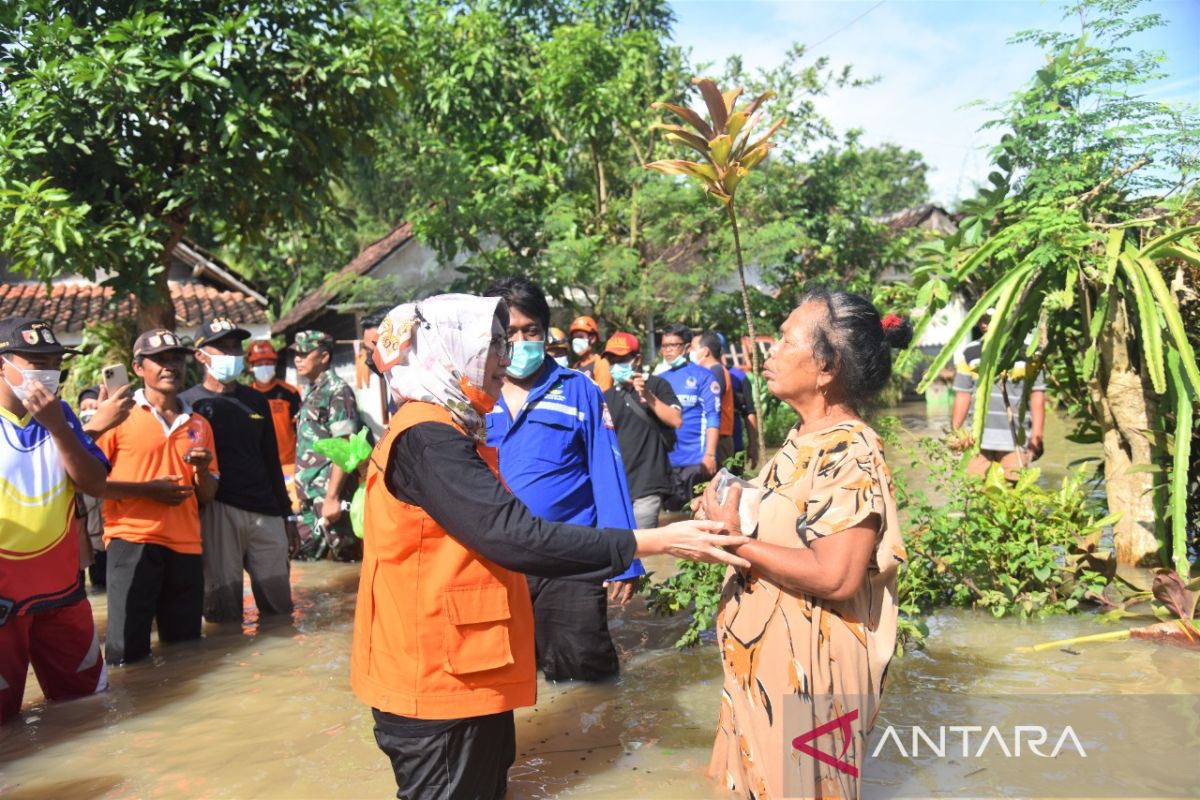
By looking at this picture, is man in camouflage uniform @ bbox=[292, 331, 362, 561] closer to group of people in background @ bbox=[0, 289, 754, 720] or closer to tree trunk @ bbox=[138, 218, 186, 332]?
group of people in background @ bbox=[0, 289, 754, 720]

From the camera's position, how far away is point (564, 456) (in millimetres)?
4672

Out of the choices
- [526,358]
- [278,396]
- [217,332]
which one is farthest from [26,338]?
[278,396]

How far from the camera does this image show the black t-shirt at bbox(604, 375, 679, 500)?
7344 mm

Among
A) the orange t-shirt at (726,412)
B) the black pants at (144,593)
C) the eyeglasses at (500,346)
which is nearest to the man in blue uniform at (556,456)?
the eyeglasses at (500,346)

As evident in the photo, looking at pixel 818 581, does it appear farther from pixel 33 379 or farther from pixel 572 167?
pixel 572 167

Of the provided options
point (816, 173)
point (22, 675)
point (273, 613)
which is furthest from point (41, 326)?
point (816, 173)

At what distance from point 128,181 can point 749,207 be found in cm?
996

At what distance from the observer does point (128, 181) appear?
9.55 metres

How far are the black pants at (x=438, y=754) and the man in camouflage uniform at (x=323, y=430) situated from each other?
5160 mm

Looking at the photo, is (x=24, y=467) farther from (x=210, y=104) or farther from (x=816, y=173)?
(x=816, y=173)

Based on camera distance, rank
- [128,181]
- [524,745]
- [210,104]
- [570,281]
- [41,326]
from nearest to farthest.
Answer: [524,745]
[41,326]
[210,104]
[128,181]
[570,281]

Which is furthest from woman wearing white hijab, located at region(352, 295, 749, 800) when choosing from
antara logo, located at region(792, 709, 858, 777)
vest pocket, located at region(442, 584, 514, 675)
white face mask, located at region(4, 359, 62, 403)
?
white face mask, located at region(4, 359, 62, 403)

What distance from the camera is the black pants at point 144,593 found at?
5418mm

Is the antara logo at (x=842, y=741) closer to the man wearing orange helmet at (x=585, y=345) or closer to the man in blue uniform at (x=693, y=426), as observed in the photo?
the man in blue uniform at (x=693, y=426)
